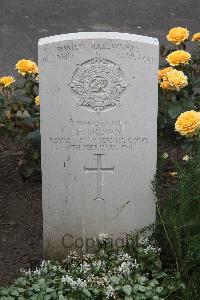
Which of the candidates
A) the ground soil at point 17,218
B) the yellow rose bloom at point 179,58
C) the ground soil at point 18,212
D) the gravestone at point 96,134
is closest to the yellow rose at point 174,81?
the yellow rose bloom at point 179,58

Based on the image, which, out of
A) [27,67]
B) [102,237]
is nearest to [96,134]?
[102,237]

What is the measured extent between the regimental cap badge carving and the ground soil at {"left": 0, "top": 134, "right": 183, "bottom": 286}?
3.23ft

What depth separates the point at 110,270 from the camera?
3.72m

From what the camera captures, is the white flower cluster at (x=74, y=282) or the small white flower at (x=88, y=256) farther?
the small white flower at (x=88, y=256)

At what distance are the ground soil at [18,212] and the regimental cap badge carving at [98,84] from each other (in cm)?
98

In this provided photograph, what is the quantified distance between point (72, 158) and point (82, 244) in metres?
0.52

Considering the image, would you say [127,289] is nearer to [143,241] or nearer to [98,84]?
[143,241]

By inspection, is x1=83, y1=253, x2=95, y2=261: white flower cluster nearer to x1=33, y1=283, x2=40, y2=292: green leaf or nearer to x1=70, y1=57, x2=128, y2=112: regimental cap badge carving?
x1=33, y1=283, x2=40, y2=292: green leaf

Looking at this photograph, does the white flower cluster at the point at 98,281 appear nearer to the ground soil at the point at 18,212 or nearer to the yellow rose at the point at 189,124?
the ground soil at the point at 18,212

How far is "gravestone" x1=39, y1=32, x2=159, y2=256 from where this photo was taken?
370cm

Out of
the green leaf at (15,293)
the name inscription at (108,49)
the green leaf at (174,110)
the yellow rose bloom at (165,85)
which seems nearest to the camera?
the green leaf at (15,293)

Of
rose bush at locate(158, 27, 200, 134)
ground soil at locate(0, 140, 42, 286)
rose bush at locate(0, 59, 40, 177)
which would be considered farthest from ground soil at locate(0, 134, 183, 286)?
rose bush at locate(158, 27, 200, 134)

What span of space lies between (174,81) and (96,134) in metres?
0.92

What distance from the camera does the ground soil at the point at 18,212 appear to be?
4121 mm
